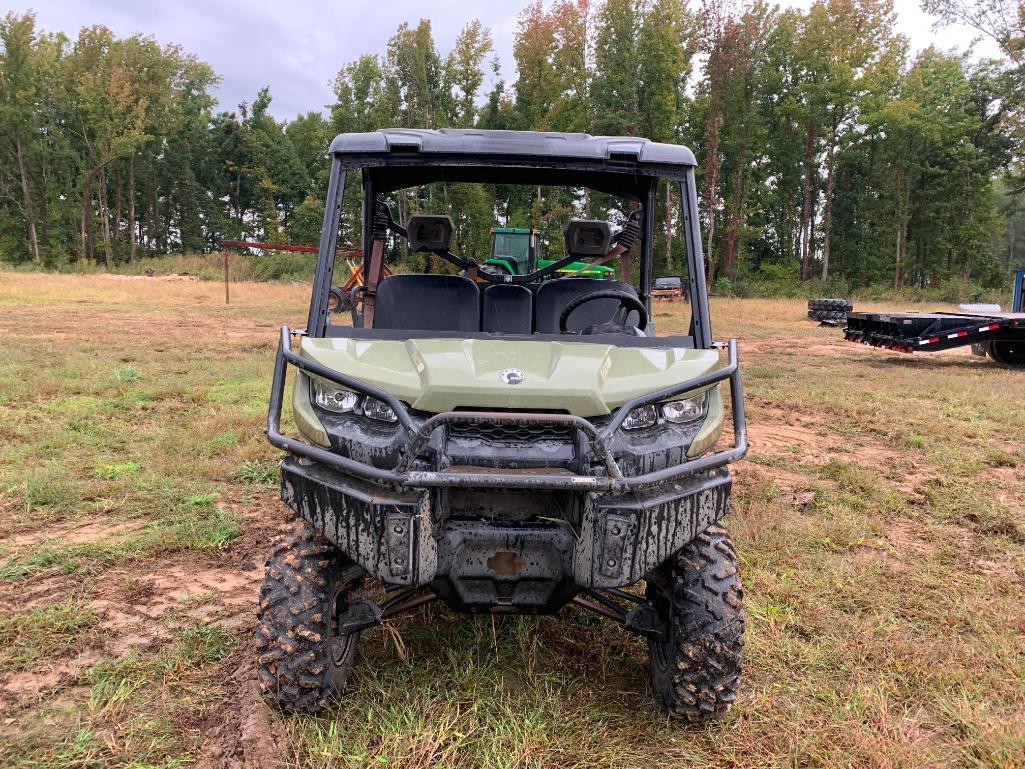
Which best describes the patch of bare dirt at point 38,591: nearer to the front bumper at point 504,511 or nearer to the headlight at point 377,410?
the front bumper at point 504,511

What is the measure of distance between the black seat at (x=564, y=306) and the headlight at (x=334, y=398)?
1.34 m

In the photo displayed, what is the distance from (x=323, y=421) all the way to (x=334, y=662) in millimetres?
876

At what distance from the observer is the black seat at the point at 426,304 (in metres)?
3.34

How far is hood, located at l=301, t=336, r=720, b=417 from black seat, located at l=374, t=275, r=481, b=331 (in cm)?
62

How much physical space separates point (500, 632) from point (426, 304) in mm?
1512

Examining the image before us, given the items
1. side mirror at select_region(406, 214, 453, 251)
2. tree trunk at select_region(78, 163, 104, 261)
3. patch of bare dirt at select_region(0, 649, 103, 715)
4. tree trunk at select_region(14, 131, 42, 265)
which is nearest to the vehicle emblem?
side mirror at select_region(406, 214, 453, 251)

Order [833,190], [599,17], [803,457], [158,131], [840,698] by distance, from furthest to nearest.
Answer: [158,131], [833,190], [599,17], [803,457], [840,698]

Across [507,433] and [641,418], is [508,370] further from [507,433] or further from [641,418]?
[641,418]

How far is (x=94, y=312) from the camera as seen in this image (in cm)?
1923

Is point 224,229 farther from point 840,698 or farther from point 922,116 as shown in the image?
point 840,698

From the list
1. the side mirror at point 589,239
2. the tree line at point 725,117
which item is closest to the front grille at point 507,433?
the side mirror at point 589,239

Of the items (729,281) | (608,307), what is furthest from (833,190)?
(608,307)

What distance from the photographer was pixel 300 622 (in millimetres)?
2398

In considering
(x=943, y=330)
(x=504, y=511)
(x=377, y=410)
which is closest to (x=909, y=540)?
(x=504, y=511)
